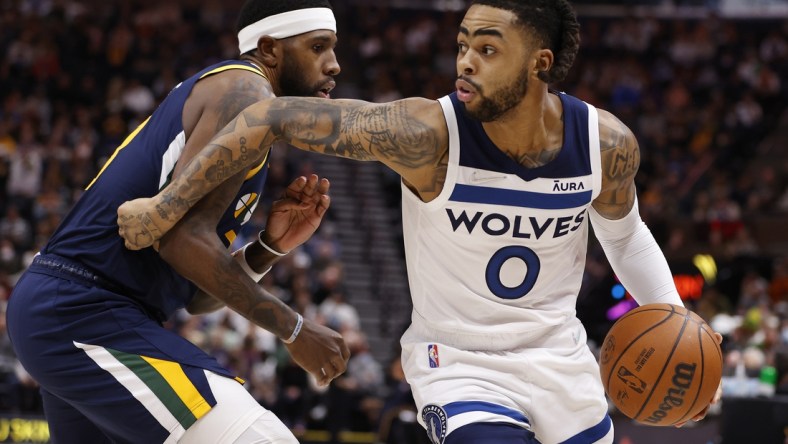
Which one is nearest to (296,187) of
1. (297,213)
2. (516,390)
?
(297,213)

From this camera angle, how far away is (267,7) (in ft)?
13.9

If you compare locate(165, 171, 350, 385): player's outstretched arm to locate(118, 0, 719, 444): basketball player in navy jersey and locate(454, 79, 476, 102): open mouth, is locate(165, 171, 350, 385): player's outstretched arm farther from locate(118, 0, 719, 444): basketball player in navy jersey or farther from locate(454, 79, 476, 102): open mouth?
locate(454, 79, 476, 102): open mouth

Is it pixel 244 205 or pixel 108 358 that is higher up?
pixel 244 205

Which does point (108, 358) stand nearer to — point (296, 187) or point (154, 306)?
point (154, 306)

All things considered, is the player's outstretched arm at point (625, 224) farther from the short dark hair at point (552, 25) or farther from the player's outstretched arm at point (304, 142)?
the player's outstretched arm at point (304, 142)

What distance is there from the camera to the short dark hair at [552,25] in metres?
3.78

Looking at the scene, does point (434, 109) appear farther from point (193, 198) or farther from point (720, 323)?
point (720, 323)

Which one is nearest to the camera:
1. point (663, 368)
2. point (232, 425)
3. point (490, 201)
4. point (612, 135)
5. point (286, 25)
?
point (232, 425)

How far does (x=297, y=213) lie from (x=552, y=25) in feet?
4.28

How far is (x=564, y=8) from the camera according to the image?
390 cm

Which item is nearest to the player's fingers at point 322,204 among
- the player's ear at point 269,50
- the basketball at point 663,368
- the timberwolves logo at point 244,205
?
the timberwolves logo at point 244,205

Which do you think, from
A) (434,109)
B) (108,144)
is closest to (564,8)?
(434,109)

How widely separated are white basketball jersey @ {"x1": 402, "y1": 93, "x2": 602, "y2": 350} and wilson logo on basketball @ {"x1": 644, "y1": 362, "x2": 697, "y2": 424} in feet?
1.48

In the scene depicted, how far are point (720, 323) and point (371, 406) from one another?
14.1ft
